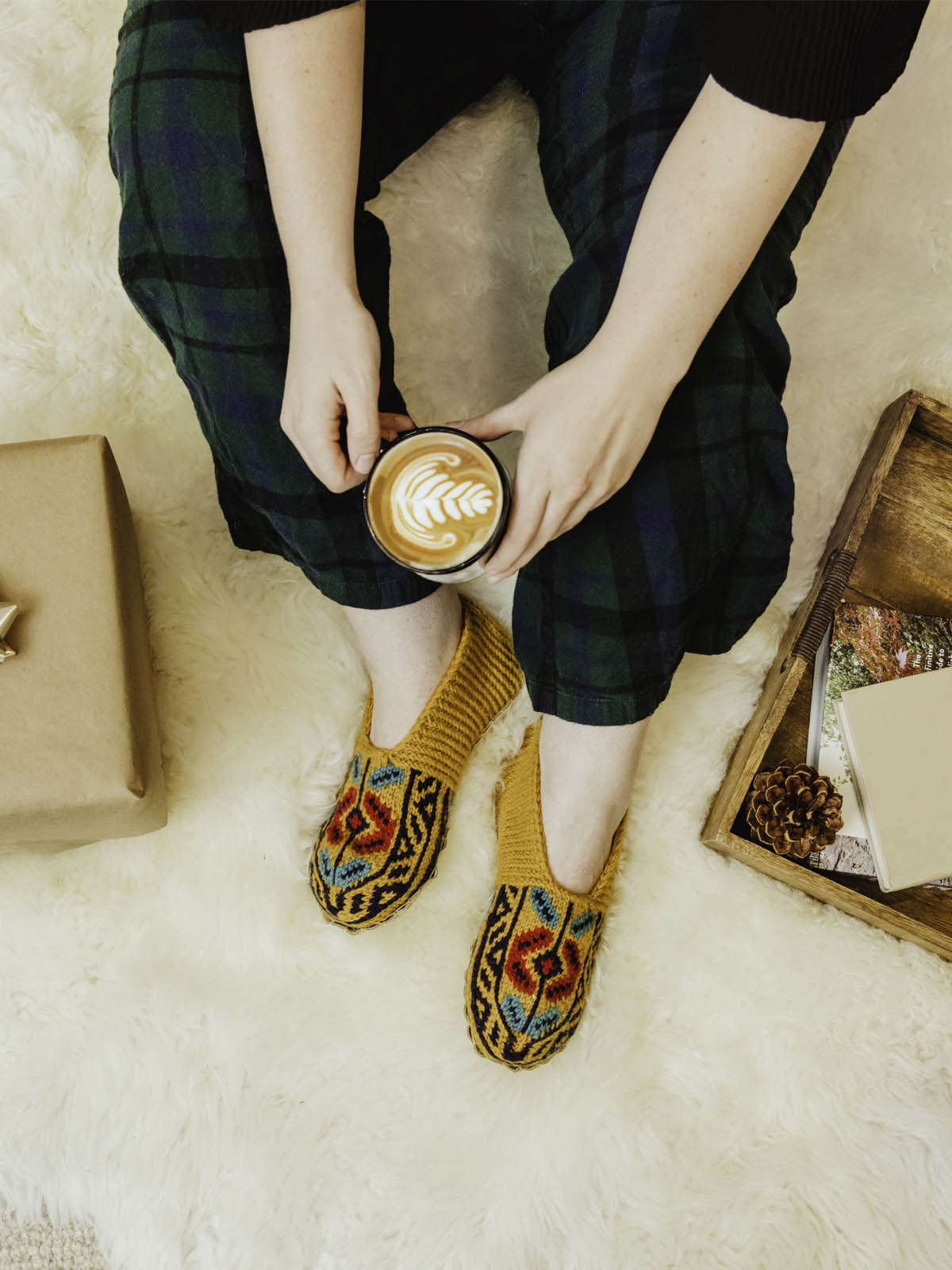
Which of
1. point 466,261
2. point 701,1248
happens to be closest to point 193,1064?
point 701,1248

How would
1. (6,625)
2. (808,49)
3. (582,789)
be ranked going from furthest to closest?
1. (582,789)
2. (6,625)
3. (808,49)

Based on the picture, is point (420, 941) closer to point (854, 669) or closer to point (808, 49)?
point (854, 669)

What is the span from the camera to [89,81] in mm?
851

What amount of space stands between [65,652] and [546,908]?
1.54 feet

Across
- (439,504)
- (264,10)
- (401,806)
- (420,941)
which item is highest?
(264,10)

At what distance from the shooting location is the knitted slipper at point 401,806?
0.79 meters

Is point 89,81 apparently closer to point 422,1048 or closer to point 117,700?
point 117,700

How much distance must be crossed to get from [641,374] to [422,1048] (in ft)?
2.16

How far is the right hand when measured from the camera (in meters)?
0.54

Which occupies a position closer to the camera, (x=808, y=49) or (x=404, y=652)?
(x=808, y=49)

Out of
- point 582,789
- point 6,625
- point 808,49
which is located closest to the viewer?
point 808,49

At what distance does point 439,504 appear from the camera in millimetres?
501

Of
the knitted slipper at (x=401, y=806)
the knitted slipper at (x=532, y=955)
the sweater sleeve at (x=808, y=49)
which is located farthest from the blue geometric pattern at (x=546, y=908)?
the sweater sleeve at (x=808, y=49)

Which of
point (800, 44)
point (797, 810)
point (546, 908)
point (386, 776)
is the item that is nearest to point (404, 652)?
point (386, 776)
